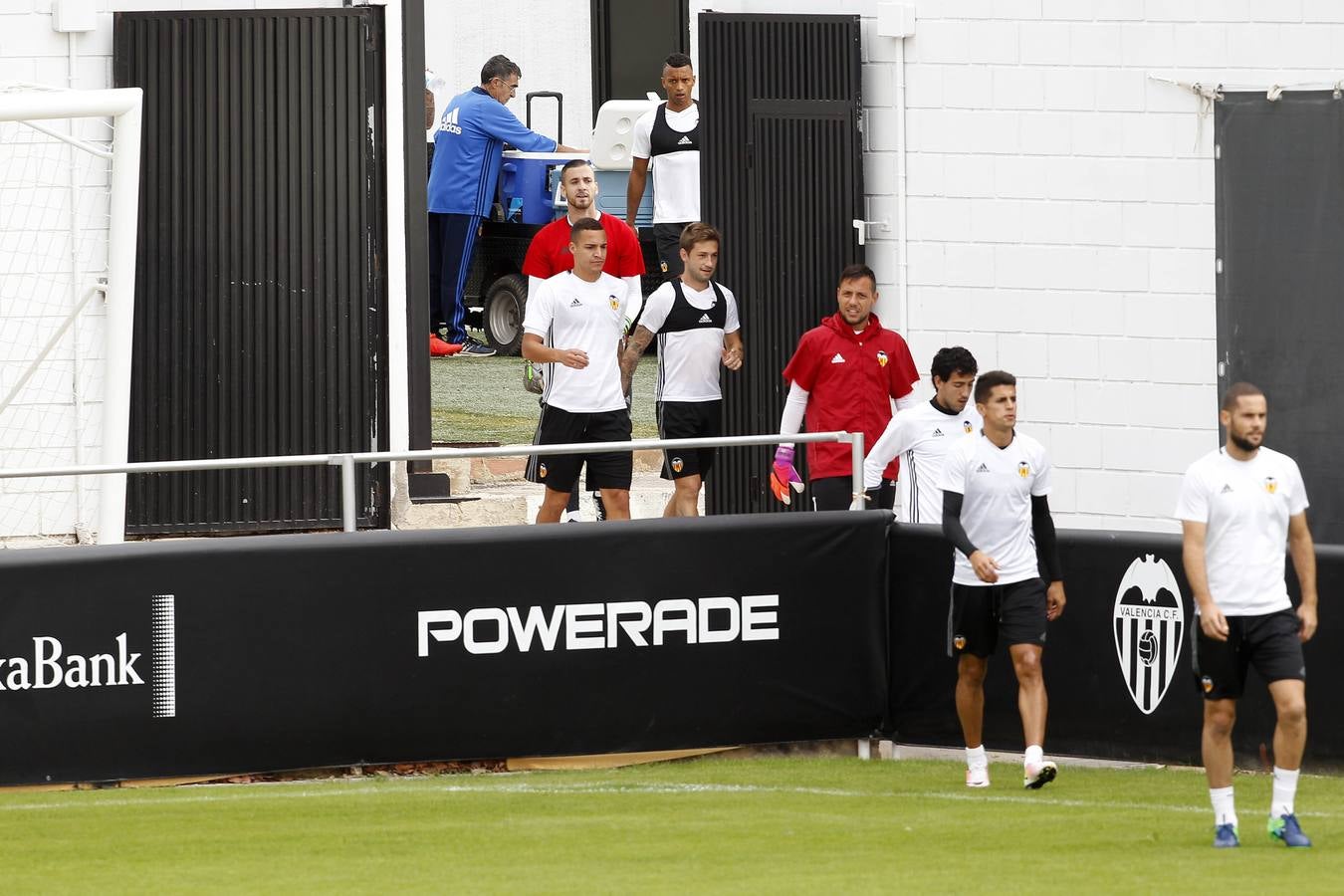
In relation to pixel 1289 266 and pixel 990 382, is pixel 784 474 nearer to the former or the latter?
pixel 990 382

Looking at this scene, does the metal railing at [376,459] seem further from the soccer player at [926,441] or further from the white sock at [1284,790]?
the white sock at [1284,790]

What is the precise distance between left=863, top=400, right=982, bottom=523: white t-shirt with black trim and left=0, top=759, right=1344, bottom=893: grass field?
1.51m

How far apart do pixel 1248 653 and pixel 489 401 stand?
10541 millimetres

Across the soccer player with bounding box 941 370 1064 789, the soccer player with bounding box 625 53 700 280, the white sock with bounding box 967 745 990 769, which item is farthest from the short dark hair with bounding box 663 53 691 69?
the white sock with bounding box 967 745 990 769

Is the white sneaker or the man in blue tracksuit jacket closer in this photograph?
the white sneaker

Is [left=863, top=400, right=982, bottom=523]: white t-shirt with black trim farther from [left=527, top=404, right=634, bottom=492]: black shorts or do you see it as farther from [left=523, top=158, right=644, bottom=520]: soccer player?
[left=523, top=158, right=644, bottom=520]: soccer player

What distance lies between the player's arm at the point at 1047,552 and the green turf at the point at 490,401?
6.42 meters

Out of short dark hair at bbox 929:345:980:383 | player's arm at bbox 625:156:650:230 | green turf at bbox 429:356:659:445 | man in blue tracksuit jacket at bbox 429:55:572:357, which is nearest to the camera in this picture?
short dark hair at bbox 929:345:980:383

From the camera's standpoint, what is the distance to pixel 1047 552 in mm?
10773

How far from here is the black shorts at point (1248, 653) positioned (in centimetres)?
914

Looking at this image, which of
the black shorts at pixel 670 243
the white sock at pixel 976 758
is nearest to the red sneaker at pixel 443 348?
the black shorts at pixel 670 243

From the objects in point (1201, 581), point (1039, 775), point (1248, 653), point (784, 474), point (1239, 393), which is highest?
point (1239, 393)

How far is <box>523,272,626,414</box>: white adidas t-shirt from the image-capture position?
1319 cm

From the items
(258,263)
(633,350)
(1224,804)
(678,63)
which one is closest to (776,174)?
(633,350)
